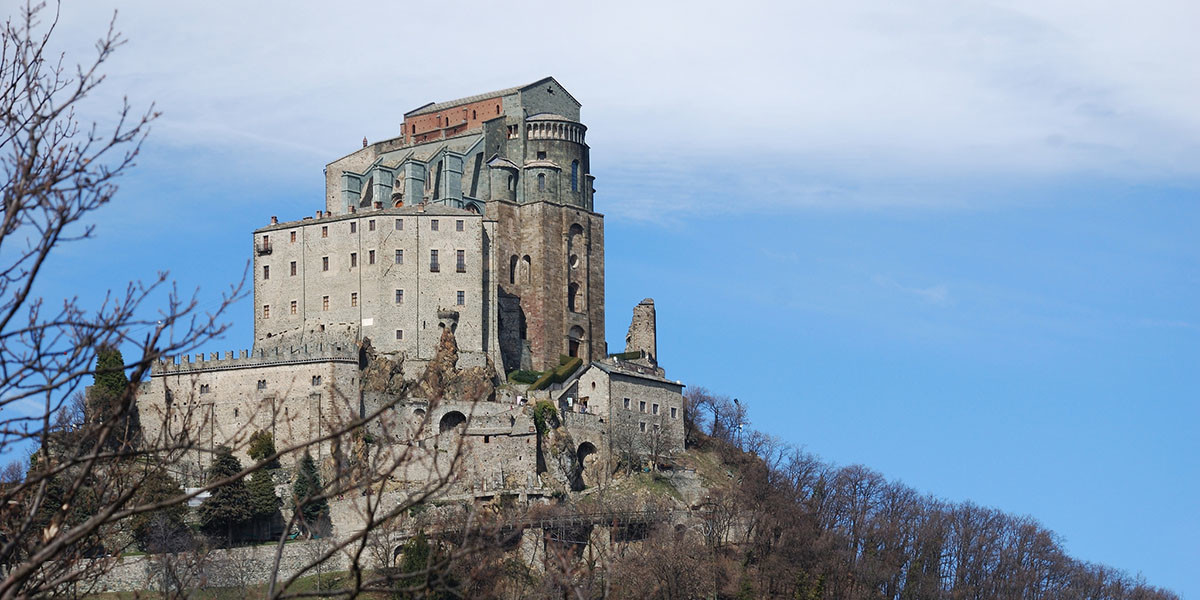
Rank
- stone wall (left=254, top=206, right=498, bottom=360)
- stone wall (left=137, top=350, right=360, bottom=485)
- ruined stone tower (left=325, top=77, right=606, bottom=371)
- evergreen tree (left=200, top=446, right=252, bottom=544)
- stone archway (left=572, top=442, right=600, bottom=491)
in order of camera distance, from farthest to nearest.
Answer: ruined stone tower (left=325, top=77, right=606, bottom=371) < stone wall (left=254, top=206, right=498, bottom=360) < stone archway (left=572, top=442, right=600, bottom=491) < stone wall (left=137, top=350, right=360, bottom=485) < evergreen tree (left=200, top=446, right=252, bottom=544)

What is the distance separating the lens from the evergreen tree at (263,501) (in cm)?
7581

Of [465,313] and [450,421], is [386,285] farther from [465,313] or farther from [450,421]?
[450,421]

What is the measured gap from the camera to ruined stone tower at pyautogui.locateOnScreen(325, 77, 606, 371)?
91125 mm

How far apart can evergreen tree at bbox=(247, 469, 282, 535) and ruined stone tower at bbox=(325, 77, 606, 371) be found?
16.0m

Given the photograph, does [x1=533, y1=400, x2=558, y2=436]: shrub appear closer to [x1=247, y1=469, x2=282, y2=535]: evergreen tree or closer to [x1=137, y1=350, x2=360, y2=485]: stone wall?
[x1=137, y1=350, x2=360, y2=485]: stone wall

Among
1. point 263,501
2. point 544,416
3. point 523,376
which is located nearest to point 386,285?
point 523,376

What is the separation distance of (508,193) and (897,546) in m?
28.2

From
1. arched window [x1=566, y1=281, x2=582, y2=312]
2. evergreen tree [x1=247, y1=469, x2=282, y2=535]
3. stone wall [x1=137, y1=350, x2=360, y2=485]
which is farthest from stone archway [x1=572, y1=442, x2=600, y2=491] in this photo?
evergreen tree [x1=247, y1=469, x2=282, y2=535]

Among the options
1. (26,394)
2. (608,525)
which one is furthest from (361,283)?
(26,394)

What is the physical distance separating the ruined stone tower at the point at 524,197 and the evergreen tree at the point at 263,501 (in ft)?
52.6

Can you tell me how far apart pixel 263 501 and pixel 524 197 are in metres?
25.5

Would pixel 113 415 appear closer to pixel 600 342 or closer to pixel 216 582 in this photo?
pixel 216 582

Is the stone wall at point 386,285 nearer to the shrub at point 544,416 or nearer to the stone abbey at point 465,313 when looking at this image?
the stone abbey at point 465,313

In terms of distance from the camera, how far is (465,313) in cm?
8550
